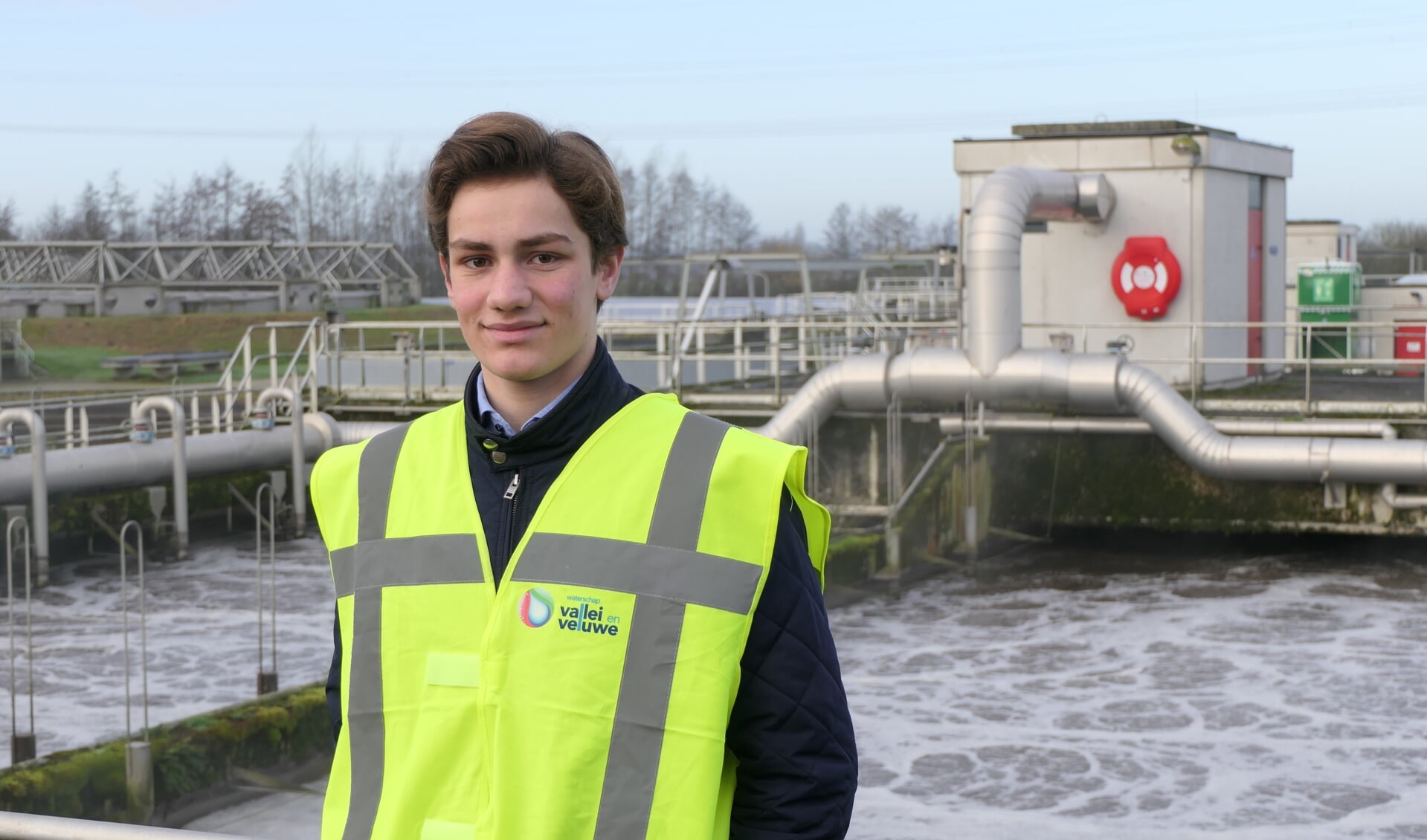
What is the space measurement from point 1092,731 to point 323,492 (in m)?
9.32

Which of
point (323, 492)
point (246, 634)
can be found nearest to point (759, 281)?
point (246, 634)

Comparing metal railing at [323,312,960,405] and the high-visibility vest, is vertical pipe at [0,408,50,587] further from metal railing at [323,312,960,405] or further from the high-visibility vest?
the high-visibility vest

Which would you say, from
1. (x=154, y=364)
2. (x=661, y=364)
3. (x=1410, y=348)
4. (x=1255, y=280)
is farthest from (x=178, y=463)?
(x=1410, y=348)

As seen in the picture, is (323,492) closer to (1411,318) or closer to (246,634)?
(246,634)

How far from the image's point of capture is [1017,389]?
15.6 metres

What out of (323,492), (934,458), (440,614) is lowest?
(934,458)

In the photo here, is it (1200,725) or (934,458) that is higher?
(934,458)

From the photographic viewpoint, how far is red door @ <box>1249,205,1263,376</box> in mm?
20000

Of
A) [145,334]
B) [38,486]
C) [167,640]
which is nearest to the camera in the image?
[167,640]

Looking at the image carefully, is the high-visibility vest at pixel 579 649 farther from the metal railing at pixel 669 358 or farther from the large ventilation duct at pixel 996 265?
the metal railing at pixel 669 358

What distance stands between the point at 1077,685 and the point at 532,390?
34.7ft

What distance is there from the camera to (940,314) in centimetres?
3006

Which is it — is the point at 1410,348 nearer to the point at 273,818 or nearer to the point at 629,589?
the point at 273,818

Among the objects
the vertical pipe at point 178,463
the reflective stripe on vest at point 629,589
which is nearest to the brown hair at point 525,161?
the reflective stripe on vest at point 629,589
